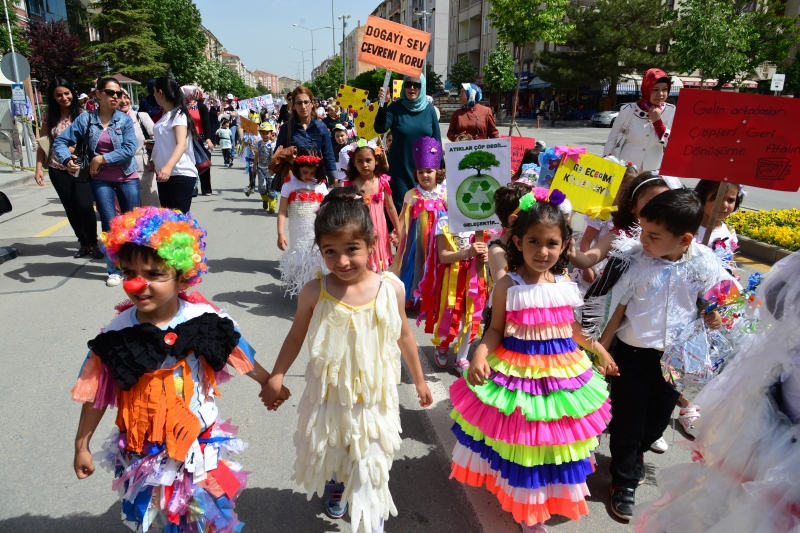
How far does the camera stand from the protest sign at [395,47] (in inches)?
244

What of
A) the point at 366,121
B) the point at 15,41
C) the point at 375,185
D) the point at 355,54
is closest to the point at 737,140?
the point at 375,185

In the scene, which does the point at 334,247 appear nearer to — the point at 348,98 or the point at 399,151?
the point at 399,151

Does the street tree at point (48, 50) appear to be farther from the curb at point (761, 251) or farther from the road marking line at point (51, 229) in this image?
the curb at point (761, 251)

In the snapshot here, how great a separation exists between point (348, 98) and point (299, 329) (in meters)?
7.08

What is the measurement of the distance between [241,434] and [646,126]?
4.81 meters

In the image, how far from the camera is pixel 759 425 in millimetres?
1607

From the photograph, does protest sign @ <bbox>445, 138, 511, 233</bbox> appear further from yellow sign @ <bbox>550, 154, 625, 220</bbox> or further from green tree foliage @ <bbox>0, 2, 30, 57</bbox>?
green tree foliage @ <bbox>0, 2, 30, 57</bbox>

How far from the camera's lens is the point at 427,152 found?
4387 mm

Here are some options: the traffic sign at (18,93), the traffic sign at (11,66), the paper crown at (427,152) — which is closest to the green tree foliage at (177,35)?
the traffic sign at (18,93)

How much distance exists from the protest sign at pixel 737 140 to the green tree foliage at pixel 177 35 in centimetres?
5068

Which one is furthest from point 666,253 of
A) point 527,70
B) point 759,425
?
point 527,70

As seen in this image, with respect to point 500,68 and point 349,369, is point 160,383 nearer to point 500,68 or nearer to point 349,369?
point 349,369

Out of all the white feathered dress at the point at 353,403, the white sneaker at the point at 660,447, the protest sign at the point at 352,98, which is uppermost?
the protest sign at the point at 352,98

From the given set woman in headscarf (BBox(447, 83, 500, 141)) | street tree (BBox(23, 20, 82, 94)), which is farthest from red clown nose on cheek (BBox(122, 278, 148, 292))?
street tree (BBox(23, 20, 82, 94))
